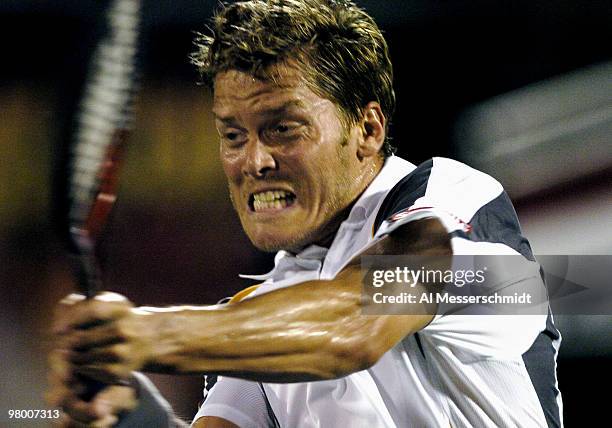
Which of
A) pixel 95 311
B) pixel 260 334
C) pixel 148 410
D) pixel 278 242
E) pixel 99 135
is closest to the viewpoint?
pixel 95 311

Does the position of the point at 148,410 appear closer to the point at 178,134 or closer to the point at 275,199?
the point at 275,199

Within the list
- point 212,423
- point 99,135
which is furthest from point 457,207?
point 212,423

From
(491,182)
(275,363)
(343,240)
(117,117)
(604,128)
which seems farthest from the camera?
(604,128)

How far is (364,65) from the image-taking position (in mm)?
1740

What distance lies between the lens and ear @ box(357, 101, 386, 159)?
1719 mm

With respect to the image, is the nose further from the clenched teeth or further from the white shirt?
the white shirt

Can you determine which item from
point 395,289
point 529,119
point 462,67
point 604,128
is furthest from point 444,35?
point 395,289

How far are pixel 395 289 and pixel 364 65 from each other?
591 mm

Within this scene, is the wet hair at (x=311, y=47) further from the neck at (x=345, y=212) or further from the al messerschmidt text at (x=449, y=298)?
the al messerschmidt text at (x=449, y=298)

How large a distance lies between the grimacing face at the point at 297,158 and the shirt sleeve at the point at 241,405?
29cm

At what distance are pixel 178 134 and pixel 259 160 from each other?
0.34m

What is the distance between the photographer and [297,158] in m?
1.68

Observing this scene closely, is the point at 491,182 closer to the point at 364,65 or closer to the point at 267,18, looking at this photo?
the point at 364,65

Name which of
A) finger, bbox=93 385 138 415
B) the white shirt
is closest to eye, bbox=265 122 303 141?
the white shirt
